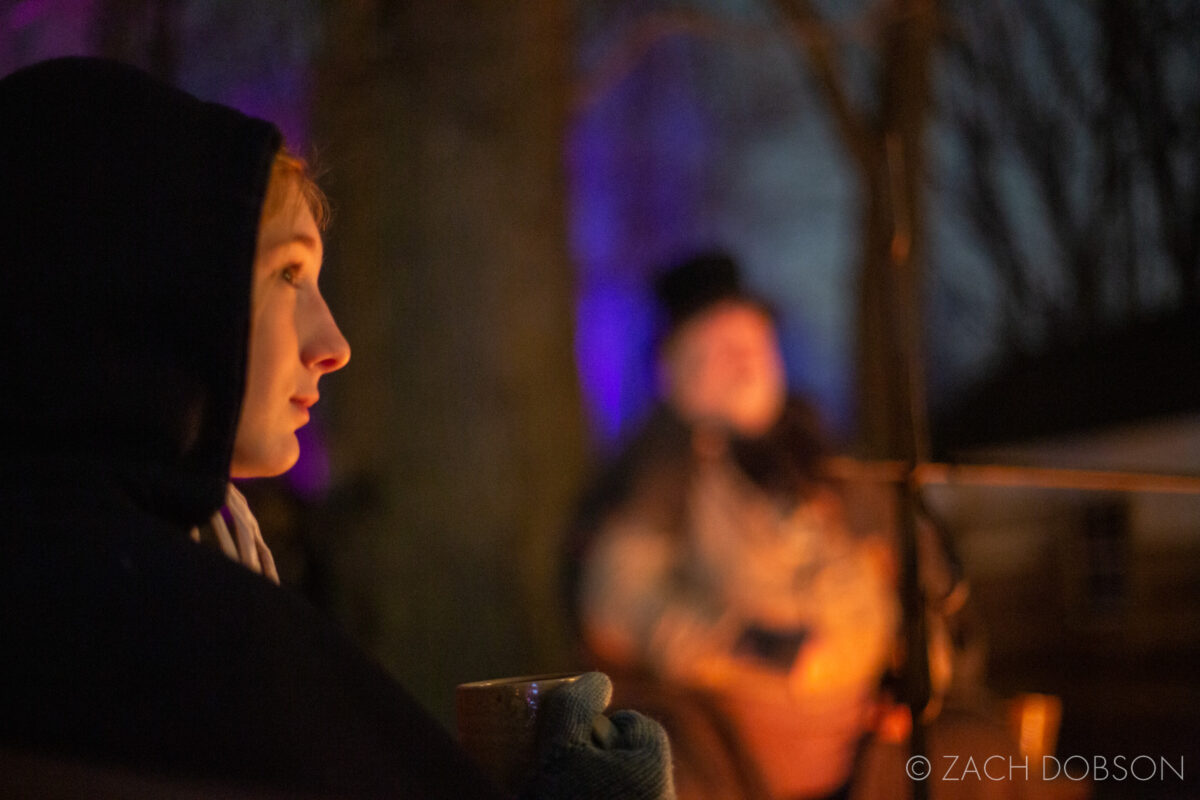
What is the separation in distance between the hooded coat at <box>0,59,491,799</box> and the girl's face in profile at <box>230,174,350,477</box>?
0.32 feet

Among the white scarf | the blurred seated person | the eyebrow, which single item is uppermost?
the eyebrow

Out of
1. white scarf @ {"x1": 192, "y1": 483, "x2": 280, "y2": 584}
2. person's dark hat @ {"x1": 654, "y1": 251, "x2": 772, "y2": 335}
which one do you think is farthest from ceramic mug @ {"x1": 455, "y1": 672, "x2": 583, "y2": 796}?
person's dark hat @ {"x1": 654, "y1": 251, "x2": 772, "y2": 335}

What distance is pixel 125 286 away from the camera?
1097mm

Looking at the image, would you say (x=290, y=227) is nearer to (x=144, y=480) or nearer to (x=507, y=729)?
(x=144, y=480)

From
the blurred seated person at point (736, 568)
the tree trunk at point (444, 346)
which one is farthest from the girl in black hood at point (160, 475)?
the tree trunk at point (444, 346)

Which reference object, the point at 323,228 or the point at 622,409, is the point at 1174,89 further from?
the point at 323,228

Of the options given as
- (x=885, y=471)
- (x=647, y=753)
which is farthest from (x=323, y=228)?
(x=885, y=471)

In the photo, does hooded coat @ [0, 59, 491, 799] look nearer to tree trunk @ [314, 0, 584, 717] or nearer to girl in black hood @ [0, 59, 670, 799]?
girl in black hood @ [0, 59, 670, 799]

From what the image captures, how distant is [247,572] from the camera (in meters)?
1.04

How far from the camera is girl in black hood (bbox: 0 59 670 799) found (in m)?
0.94

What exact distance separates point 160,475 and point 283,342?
27cm

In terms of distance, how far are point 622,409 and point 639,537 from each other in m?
7.27

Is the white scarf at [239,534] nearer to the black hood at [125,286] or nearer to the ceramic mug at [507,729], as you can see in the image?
the black hood at [125,286]

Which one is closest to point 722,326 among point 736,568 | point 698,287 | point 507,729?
point 698,287
